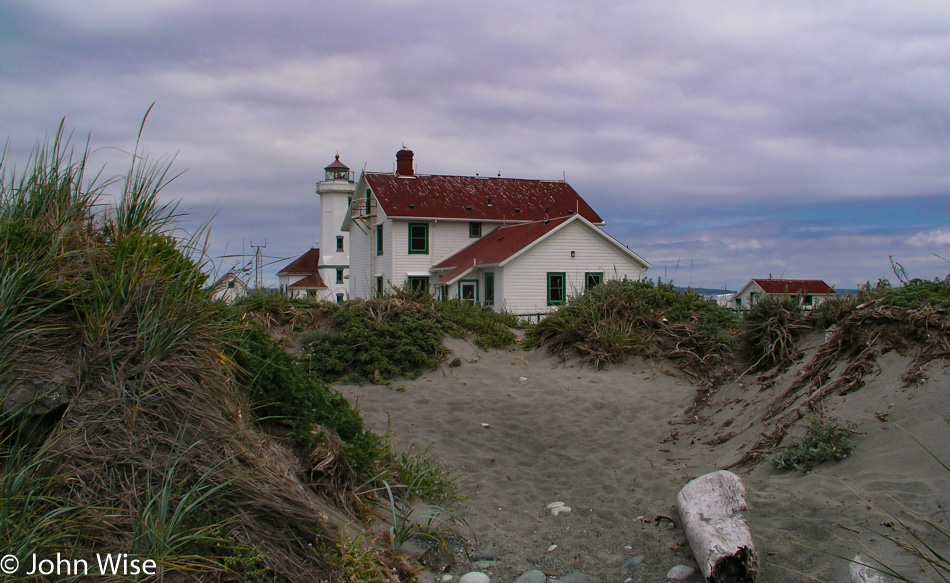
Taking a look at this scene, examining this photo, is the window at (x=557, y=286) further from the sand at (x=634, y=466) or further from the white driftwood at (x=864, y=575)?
the white driftwood at (x=864, y=575)

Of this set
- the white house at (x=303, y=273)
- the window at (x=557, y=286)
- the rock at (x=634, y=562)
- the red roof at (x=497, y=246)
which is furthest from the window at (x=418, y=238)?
the rock at (x=634, y=562)

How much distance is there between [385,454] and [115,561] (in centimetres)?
298

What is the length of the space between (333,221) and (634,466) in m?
43.3

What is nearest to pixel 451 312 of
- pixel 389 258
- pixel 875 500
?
pixel 875 500

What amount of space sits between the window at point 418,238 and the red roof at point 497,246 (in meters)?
0.96

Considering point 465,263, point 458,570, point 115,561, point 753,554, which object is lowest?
point 458,570

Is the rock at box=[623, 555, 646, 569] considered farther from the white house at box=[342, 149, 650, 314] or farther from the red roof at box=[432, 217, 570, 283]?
the red roof at box=[432, 217, 570, 283]

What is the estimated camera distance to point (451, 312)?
1380cm

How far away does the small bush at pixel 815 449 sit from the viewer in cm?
518

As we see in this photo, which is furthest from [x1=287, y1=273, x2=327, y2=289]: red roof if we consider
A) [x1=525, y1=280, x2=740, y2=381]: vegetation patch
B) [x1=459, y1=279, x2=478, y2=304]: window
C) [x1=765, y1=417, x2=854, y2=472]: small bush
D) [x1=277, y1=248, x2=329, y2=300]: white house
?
[x1=765, y1=417, x2=854, y2=472]: small bush

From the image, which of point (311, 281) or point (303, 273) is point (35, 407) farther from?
point (303, 273)

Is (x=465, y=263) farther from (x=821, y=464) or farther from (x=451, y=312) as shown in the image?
(x=821, y=464)

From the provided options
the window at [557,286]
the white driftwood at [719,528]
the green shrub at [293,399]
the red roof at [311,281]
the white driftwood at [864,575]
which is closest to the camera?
the white driftwood at [864,575]

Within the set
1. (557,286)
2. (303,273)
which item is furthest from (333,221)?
(557,286)
